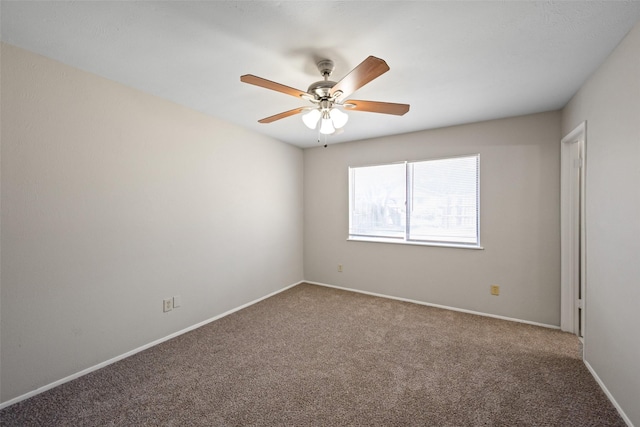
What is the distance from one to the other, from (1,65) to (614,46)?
389 centimetres

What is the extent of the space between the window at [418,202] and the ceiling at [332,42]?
1099 millimetres

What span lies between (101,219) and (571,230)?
435cm

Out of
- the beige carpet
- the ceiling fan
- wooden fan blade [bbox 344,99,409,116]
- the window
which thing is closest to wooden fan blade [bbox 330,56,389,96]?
the ceiling fan

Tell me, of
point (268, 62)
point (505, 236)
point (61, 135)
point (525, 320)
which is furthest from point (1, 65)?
point (525, 320)

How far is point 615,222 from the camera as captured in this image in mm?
1742

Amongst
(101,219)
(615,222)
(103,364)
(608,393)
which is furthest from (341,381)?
(101,219)

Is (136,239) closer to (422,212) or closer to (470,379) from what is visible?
(470,379)

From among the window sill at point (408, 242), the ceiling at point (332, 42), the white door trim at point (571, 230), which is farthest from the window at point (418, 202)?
the ceiling at point (332, 42)

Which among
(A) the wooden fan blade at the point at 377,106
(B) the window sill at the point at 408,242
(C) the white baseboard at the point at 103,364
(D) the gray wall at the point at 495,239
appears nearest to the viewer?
(C) the white baseboard at the point at 103,364

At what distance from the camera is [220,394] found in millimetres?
1857

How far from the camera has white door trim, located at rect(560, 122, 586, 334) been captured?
266 cm

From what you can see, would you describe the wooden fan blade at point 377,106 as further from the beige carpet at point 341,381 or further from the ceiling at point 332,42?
the beige carpet at point 341,381

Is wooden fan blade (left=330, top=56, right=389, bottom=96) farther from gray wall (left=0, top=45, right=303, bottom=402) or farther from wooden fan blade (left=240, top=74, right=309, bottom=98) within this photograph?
gray wall (left=0, top=45, right=303, bottom=402)

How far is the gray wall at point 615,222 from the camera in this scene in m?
1.54
